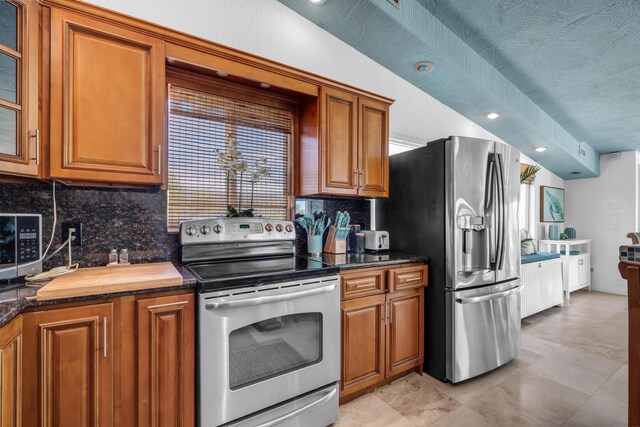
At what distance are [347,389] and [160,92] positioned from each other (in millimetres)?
2115

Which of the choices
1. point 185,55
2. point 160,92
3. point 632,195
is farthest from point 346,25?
point 632,195

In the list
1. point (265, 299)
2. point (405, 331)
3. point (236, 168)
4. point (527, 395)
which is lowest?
point (527, 395)

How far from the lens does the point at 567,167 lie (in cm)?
516

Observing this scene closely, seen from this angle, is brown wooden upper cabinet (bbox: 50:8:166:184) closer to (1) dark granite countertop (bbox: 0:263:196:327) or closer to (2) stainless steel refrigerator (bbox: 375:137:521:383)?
(1) dark granite countertop (bbox: 0:263:196:327)

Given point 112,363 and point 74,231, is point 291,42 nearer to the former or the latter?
point 74,231

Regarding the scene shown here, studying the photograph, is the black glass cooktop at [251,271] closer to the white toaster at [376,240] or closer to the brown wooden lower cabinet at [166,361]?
the brown wooden lower cabinet at [166,361]

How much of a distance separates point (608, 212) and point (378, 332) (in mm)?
5677

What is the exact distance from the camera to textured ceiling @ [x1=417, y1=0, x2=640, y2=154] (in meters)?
2.23

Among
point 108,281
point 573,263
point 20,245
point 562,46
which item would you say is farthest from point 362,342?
point 573,263

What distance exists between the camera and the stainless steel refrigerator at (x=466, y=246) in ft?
7.49

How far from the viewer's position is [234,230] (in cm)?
205

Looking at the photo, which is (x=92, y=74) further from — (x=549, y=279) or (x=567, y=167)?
(x=567, y=167)

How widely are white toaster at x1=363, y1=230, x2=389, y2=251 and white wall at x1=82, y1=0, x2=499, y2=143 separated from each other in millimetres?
1111

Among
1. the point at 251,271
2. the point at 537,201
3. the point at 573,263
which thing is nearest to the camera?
the point at 251,271
